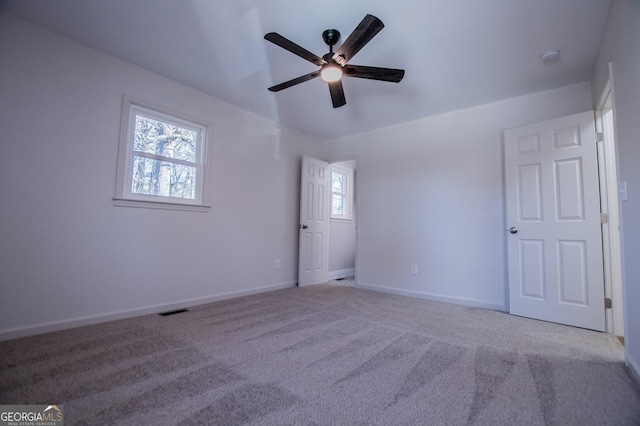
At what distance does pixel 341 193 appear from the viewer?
5941mm

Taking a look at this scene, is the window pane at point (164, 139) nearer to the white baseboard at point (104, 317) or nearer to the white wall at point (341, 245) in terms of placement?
the white baseboard at point (104, 317)

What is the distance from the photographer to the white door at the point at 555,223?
8.70 ft

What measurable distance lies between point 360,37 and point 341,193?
13.4 ft

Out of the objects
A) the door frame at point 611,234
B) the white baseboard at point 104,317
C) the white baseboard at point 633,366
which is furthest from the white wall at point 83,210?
the door frame at point 611,234

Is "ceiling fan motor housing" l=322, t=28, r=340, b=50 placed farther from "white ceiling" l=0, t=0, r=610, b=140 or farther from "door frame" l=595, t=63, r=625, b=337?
"door frame" l=595, t=63, r=625, b=337

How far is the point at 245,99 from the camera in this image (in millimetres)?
3537

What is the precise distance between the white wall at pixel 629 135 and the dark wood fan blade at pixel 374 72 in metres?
1.35

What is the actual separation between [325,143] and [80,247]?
3823 mm

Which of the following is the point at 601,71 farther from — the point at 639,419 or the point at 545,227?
the point at 639,419

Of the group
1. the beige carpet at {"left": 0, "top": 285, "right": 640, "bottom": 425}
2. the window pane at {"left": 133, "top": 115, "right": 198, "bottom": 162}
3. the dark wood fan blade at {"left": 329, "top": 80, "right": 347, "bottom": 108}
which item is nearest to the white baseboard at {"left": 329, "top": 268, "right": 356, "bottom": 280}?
the beige carpet at {"left": 0, "top": 285, "right": 640, "bottom": 425}

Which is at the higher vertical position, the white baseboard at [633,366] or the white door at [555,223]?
the white door at [555,223]

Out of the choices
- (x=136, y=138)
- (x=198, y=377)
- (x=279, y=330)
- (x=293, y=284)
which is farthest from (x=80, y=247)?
(x=293, y=284)

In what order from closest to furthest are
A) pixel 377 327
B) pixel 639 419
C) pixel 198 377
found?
pixel 639 419 < pixel 198 377 < pixel 377 327

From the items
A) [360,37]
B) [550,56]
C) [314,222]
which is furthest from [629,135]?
[314,222]
